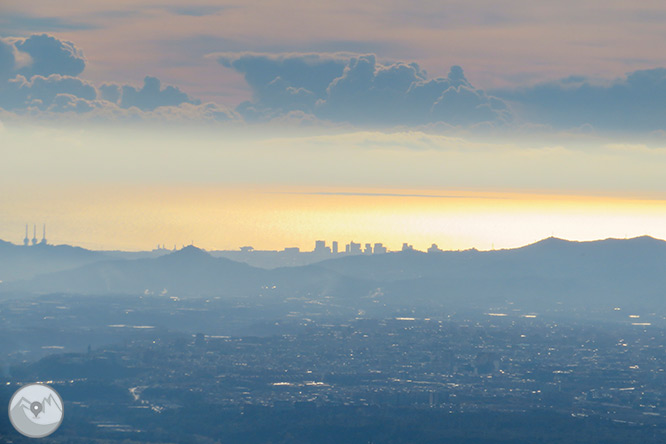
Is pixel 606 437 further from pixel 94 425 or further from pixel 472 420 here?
pixel 94 425

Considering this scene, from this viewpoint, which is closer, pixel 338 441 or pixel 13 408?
pixel 13 408

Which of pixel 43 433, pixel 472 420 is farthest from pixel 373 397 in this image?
pixel 43 433

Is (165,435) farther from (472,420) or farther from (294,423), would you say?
(472,420)

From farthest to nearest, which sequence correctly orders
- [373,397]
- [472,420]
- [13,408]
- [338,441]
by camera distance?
[373,397]
[472,420]
[338,441]
[13,408]

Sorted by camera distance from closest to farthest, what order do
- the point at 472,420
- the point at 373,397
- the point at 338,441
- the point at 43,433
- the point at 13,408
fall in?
1. the point at 13,408
2. the point at 43,433
3. the point at 338,441
4. the point at 472,420
5. the point at 373,397

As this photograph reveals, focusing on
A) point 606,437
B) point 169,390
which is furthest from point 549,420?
point 169,390

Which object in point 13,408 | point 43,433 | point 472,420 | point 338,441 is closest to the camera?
point 13,408
